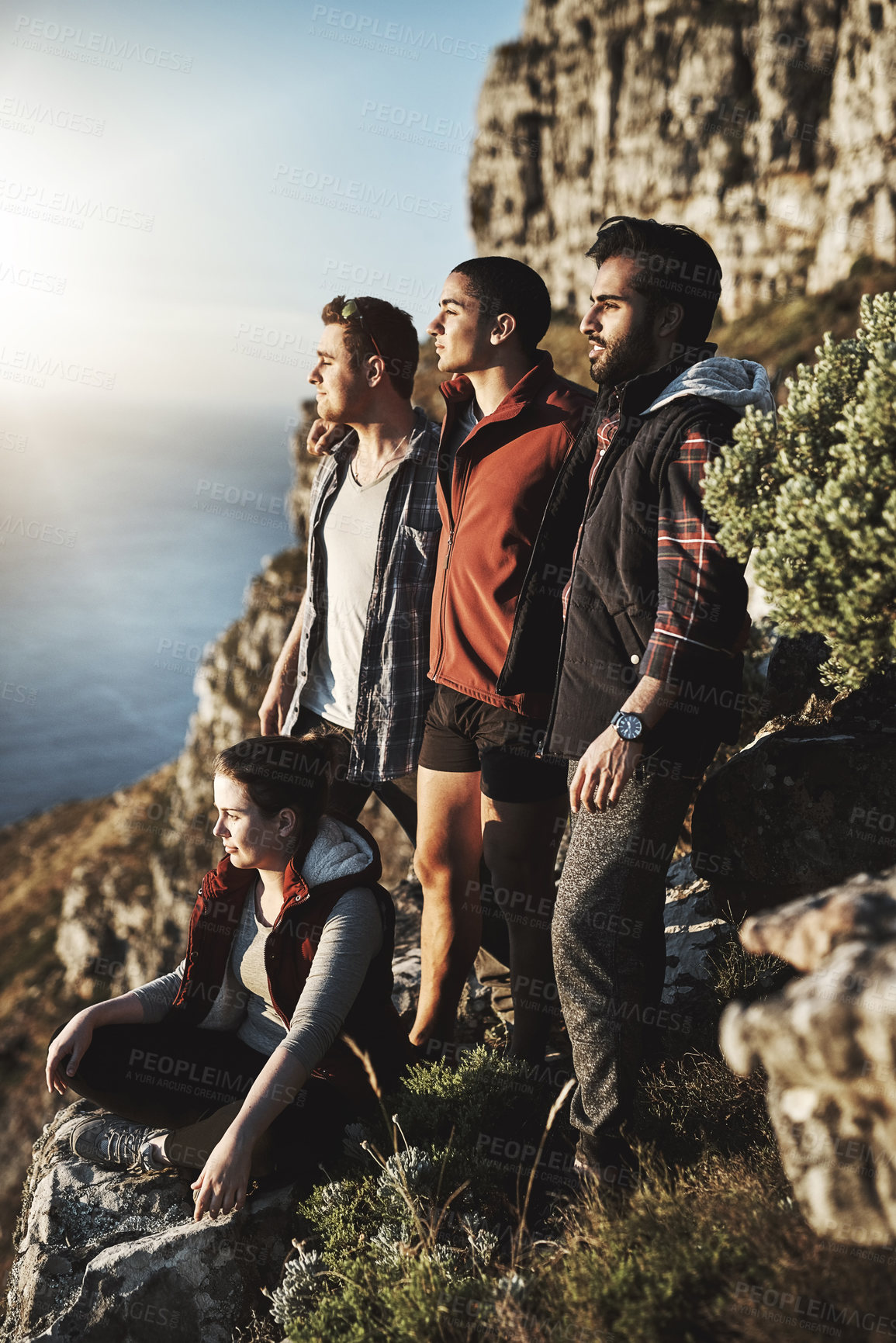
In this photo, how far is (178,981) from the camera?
400 centimetres

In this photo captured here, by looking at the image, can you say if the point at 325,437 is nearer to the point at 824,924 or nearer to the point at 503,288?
the point at 503,288

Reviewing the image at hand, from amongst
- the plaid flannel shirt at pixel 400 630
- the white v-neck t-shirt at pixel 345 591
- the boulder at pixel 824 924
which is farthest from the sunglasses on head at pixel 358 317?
the boulder at pixel 824 924

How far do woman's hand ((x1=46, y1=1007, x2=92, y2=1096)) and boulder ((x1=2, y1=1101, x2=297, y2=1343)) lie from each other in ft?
2.01

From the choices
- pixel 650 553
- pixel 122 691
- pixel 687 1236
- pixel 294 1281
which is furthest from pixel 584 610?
pixel 122 691

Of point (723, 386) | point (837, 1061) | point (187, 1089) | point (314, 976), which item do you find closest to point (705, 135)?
point (723, 386)

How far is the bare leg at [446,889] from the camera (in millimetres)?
4297

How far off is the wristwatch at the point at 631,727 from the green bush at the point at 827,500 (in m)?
0.57

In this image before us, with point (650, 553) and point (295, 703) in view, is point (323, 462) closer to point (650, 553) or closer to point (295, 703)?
point (295, 703)

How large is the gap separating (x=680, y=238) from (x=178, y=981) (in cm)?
375

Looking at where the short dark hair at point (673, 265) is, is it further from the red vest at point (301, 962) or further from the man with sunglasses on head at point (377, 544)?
the red vest at point (301, 962)

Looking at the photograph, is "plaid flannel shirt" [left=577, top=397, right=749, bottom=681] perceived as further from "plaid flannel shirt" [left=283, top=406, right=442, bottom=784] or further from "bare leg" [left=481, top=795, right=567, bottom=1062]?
"plaid flannel shirt" [left=283, top=406, right=442, bottom=784]

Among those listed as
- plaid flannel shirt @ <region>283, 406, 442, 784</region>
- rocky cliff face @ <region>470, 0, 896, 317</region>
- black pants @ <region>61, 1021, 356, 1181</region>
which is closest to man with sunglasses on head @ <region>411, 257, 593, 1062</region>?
plaid flannel shirt @ <region>283, 406, 442, 784</region>

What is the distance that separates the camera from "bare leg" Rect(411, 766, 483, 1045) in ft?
14.1

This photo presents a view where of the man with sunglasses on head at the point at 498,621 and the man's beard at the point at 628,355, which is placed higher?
the man's beard at the point at 628,355
